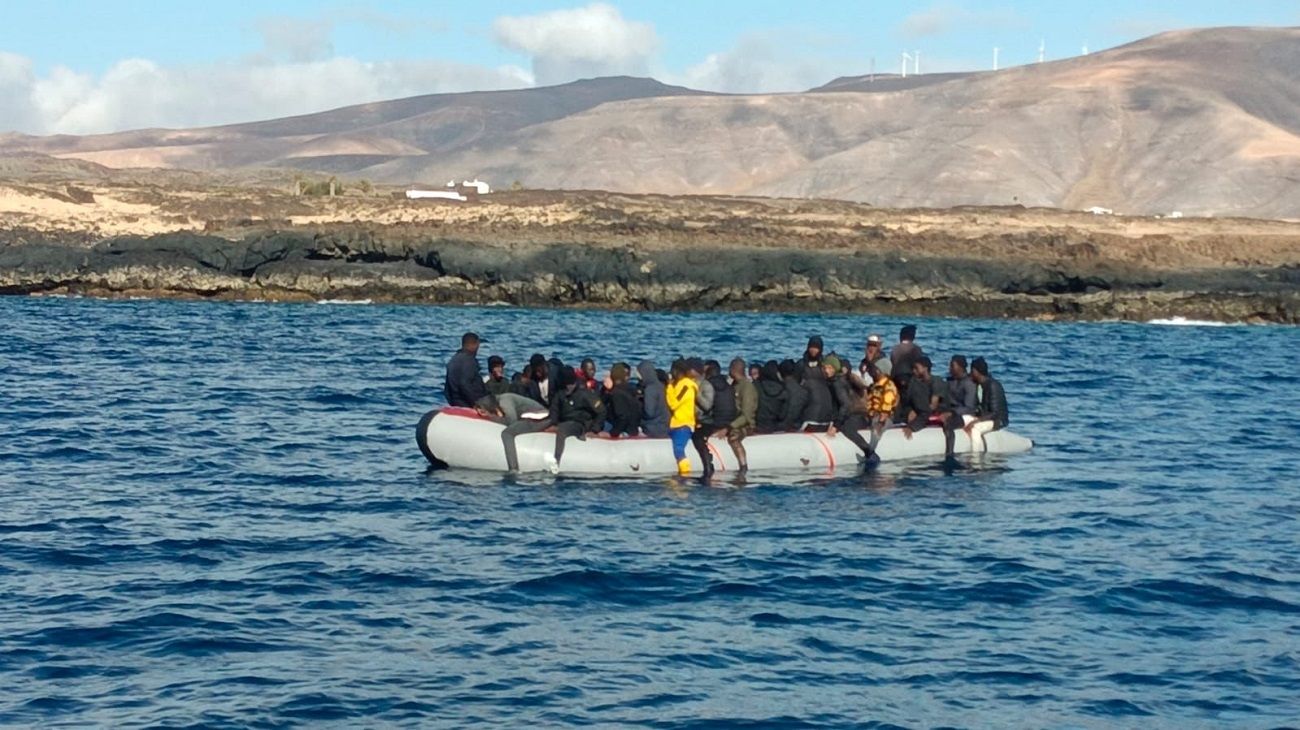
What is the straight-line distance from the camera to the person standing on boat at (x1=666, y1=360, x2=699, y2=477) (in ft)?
79.9

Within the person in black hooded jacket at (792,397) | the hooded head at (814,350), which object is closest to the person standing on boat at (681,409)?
the person in black hooded jacket at (792,397)

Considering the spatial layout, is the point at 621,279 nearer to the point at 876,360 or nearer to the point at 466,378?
the point at 876,360

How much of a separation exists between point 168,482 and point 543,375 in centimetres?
542

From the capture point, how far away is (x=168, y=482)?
78.0ft

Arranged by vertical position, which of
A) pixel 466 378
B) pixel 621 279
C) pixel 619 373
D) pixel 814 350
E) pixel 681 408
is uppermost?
pixel 621 279

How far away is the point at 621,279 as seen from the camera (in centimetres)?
Result: 6444

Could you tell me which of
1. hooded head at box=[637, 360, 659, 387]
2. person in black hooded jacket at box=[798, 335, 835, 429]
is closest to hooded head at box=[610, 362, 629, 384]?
hooded head at box=[637, 360, 659, 387]

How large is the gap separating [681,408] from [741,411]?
1103mm

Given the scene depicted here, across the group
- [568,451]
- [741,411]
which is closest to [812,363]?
[741,411]

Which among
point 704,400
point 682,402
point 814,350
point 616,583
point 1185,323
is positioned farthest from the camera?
point 1185,323

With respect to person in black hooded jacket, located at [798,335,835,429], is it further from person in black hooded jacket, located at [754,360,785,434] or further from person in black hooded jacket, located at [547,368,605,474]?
person in black hooded jacket, located at [547,368,605,474]

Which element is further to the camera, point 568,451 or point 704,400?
point 704,400

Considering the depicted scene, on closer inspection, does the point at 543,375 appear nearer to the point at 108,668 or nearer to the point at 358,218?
the point at 108,668

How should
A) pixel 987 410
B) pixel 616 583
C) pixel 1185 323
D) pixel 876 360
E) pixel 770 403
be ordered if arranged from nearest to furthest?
pixel 616 583
pixel 770 403
pixel 876 360
pixel 987 410
pixel 1185 323
